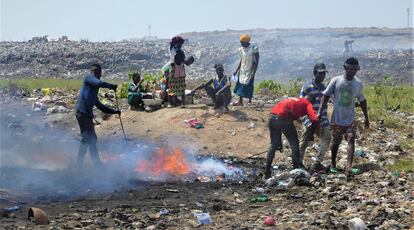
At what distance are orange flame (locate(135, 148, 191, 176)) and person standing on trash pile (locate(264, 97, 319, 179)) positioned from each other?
1.50 meters

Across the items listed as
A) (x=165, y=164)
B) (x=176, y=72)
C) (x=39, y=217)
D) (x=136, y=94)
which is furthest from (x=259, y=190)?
(x=136, y=94)

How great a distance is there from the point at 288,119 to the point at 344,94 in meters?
→ 0.93

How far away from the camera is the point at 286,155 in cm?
1031

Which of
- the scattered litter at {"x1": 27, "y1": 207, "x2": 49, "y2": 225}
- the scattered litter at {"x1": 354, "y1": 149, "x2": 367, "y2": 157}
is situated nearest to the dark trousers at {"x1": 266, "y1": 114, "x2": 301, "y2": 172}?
the scattered litter at {"x1": 354, "y1": 149, "x2": 367, "y2": 157}

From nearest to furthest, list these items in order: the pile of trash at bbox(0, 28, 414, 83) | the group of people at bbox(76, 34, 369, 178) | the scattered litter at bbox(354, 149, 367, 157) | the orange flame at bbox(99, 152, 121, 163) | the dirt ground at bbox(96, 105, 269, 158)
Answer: the group of people at bbox(76, 34, 369, 178) → the orange flame at bbox(99, 152, 121, 163) → the scattered litter at bbox(354, 149, 367, 157) → the dirt ground at bbox(96, 105, 269, 158) → the pile of trash at bbox(0, 28, 414, 83)

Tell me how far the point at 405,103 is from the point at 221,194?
9.29m

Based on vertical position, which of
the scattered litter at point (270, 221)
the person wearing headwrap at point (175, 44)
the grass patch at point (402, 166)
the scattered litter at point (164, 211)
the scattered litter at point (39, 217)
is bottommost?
the grass patch at point (402, 166)

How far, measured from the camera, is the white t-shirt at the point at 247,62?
12.9 m

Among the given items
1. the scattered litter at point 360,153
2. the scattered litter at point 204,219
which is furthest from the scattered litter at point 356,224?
the scattered litter at point 360,153

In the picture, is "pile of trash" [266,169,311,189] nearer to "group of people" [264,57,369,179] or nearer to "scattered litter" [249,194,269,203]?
"group of people" [264,57,369,179]

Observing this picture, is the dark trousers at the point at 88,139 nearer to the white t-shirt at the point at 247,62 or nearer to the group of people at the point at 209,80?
the group of people at the point at 209,80

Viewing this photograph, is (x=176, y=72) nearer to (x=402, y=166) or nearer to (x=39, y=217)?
(x=402, y=166)

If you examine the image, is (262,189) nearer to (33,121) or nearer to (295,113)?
(295,113)

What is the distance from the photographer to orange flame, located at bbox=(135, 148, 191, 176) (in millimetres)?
9125
